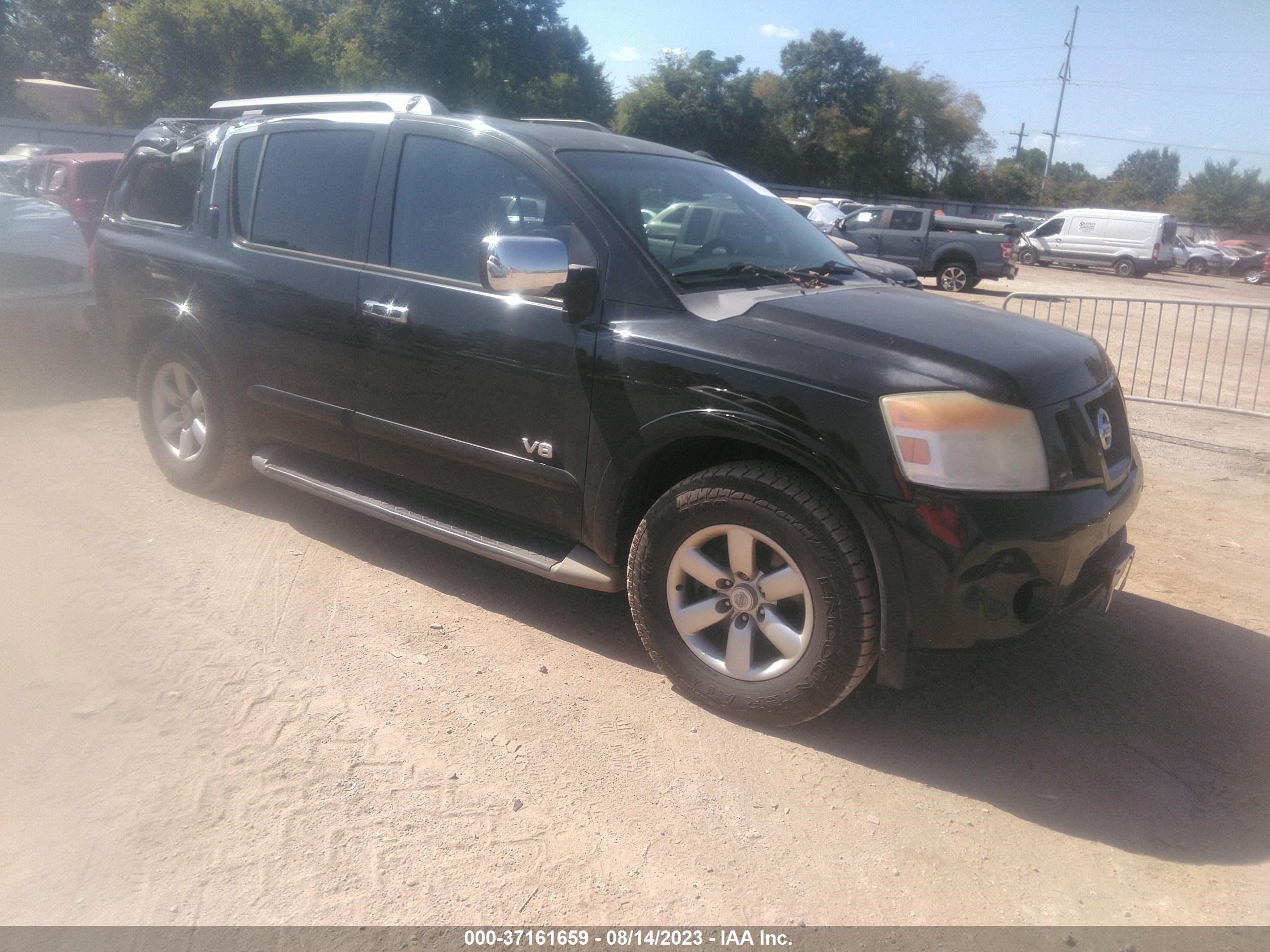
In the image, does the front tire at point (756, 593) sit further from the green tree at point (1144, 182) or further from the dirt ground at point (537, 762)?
the green tree at point (1144, 182)

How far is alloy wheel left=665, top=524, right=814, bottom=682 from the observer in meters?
3.03

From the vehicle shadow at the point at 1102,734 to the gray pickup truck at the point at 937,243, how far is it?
17671mm

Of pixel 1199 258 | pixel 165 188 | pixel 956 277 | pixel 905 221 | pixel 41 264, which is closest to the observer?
pixel 165 188

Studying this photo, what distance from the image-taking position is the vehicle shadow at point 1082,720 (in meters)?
2.83

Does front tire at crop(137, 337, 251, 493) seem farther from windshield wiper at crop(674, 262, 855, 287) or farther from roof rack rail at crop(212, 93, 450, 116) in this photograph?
windshield wiper at crop(674, 262, 855, 287)

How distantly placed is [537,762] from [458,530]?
110 centimetres

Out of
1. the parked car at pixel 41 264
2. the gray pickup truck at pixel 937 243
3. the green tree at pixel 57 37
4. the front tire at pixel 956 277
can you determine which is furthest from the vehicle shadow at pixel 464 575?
the green tree at pixel 57 37

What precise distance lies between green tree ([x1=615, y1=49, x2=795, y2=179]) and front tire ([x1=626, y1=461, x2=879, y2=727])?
162ft

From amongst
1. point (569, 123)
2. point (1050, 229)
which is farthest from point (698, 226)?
point (1050, 229)

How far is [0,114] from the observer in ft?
129

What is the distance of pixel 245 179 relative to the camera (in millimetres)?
4555

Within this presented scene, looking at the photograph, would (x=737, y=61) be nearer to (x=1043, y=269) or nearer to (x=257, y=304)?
(x=1043, y=269)

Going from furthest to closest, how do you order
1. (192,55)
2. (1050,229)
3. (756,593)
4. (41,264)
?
(192,55)
(1050,229)
(41,264)
(756,593)

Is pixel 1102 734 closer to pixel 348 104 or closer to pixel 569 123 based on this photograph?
pixel 569 123
